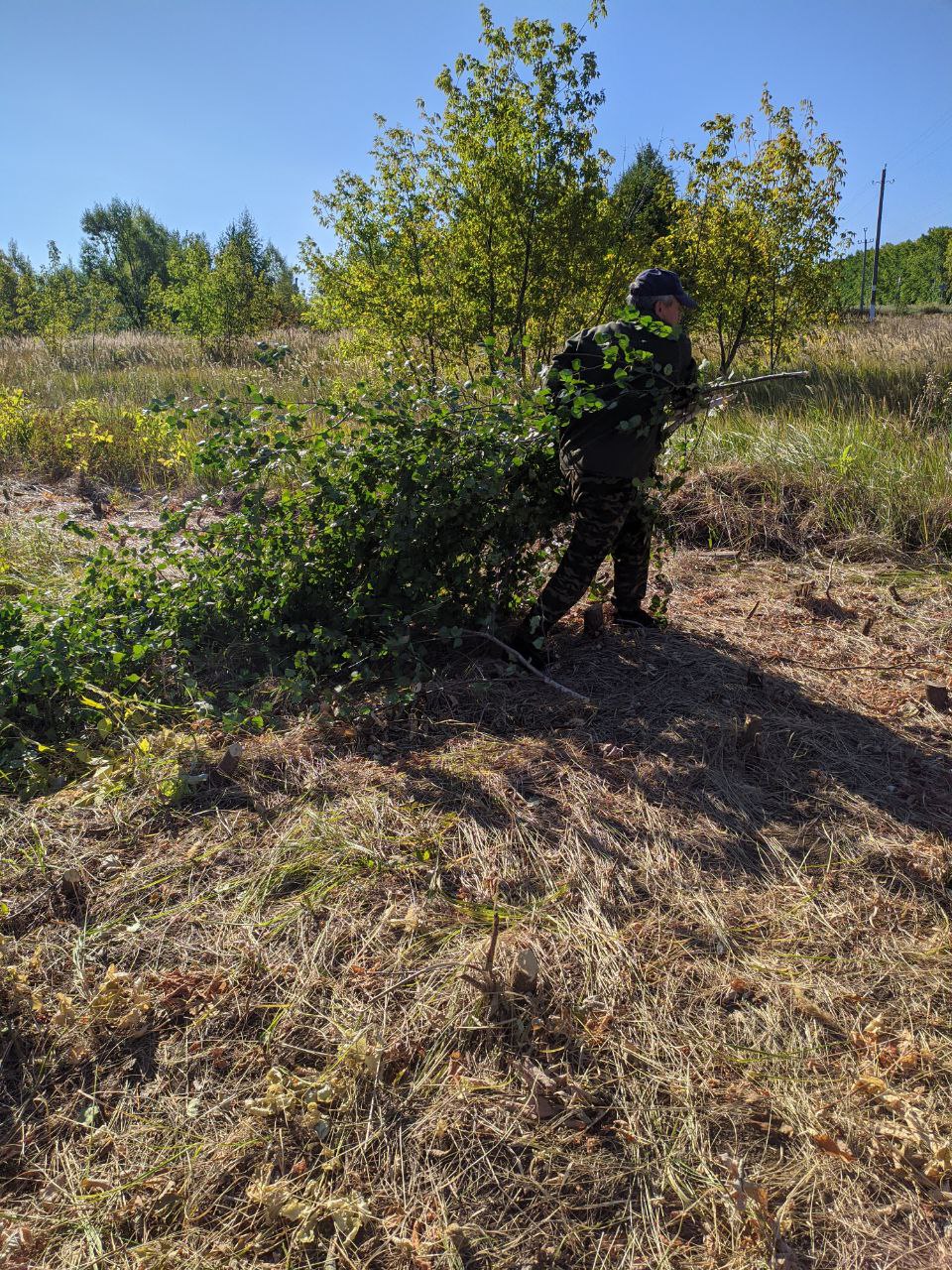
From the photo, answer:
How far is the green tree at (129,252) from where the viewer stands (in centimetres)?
3862

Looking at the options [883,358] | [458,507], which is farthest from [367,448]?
[883,358]

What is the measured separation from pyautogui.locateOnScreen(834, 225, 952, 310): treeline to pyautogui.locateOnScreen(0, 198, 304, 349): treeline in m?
33.4

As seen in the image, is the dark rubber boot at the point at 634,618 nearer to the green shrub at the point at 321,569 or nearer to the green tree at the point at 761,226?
the green shrub at the point at 321,569

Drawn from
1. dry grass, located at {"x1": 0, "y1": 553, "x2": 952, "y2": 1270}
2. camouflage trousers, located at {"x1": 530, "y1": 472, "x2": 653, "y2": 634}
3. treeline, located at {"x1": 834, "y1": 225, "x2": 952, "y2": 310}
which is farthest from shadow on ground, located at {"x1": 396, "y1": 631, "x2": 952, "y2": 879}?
treeline, located at {"x1": 834, "y1": 225, "x2": 952, "y2": 310}

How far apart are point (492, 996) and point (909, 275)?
56909 mm

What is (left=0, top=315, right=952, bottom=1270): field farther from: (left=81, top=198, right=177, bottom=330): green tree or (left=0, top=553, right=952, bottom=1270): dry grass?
(left=81, top=198, right=177, bottom=330): green tree

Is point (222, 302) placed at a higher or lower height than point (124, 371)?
higher

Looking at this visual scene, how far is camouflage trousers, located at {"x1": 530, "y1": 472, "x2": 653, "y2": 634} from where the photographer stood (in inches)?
141

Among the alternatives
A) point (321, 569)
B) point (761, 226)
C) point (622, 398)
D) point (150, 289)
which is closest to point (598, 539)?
point (622, 398)

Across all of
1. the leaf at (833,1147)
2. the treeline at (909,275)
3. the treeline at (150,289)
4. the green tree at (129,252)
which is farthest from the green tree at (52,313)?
the treeline at (909,275)

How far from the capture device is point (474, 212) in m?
7.35

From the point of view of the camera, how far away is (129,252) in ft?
133

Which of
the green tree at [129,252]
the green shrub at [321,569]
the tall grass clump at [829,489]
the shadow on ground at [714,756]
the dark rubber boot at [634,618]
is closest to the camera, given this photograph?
the shadow on ground at [714,756]

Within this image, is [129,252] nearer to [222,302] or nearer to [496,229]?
[222,302]
